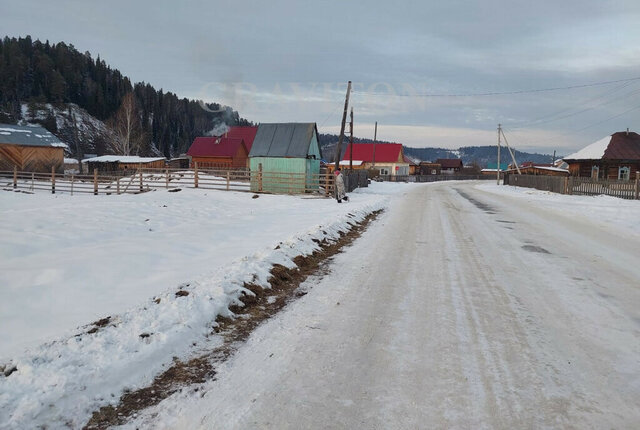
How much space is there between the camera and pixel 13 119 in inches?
3799

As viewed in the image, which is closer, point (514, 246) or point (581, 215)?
point (514, 246)

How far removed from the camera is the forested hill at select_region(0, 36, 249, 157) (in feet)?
351

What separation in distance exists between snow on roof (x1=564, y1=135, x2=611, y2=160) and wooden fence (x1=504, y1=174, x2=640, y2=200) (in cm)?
854

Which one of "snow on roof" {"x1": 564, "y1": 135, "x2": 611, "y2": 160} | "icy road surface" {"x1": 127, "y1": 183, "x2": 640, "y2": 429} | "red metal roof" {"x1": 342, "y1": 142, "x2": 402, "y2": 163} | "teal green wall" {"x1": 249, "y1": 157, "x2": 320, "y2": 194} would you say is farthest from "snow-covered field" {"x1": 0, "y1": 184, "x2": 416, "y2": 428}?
"red metal roof" {"x1": 342, "y1": 142, "x2": 402, "y2": 163}

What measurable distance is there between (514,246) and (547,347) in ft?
18.9

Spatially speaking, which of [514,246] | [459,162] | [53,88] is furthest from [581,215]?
[53,88]

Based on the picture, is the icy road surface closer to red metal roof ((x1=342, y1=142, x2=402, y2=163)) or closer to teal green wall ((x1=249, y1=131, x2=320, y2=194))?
teal green wall ((x1=249, y1=131, x2=320, y2=194))

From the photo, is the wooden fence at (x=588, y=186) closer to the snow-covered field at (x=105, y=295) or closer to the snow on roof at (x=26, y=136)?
the snow-covered field at (x=105, y=295)

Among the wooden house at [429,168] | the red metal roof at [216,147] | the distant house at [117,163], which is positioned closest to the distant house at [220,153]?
the red metal roof at [216,147]

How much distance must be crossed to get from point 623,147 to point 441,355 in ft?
156

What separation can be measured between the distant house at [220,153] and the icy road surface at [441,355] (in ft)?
170

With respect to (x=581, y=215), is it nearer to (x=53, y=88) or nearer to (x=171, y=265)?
(x=171, y=265)

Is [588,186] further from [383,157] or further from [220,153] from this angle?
[383,157]

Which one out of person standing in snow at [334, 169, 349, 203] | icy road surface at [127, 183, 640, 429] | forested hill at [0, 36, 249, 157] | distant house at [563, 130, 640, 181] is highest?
forested hill at [0, 36, 249, 157]
